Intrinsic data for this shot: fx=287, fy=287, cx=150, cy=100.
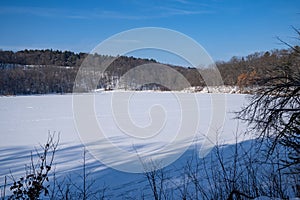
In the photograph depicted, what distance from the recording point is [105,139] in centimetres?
975

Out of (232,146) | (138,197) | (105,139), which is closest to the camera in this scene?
(138,197)

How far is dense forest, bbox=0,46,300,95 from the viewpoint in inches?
837

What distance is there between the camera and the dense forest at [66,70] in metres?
21.3

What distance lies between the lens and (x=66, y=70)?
7956cm

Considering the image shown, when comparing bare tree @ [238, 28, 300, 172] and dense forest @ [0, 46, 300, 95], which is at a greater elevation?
dense forest @ [0, 46, 300, 95]

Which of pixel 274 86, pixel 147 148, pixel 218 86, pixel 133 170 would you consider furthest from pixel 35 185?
pixel 218 86

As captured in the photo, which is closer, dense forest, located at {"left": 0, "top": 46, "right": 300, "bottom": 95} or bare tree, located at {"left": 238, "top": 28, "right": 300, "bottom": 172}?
bare tree, located at {"left": 238, "top": 28, "right": 300, "bottom": 172}

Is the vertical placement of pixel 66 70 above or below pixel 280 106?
above

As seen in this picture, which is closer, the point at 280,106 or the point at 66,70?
the point at 280,106

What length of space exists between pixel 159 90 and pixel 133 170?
46.7 metres

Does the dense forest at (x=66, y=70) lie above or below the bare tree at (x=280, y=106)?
above

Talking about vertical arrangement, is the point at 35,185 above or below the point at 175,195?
above

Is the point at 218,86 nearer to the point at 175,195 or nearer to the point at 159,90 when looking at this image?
the point at 159,90

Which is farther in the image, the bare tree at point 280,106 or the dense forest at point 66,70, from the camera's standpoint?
the dense forest at point 66,70
